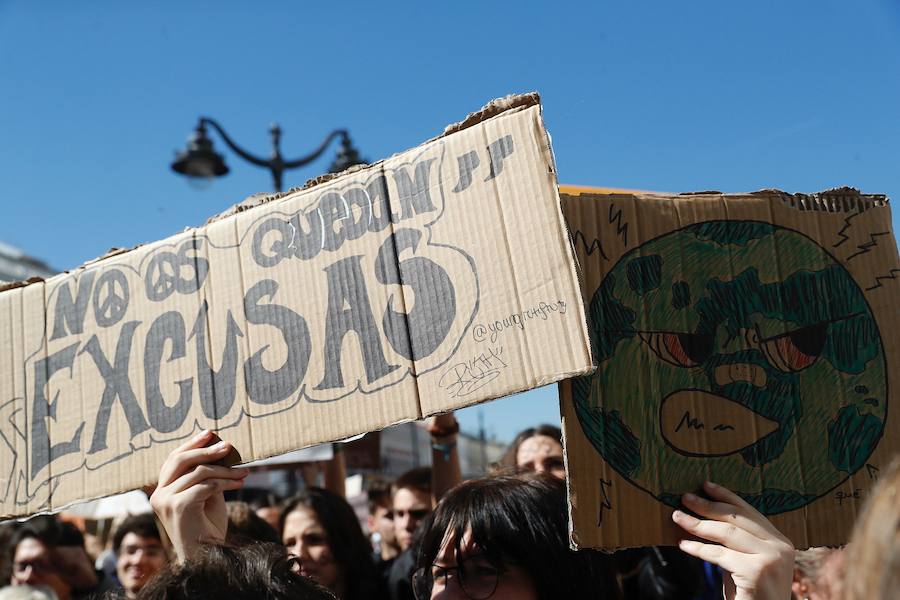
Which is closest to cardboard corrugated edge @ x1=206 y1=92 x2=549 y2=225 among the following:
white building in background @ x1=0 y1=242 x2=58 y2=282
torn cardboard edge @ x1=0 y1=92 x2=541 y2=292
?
torn cardboard edge @ x1=0 y1=92 x2=541 y2=292

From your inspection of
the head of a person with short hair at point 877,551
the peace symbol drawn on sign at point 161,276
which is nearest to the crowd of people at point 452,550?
the head of a person with short hair at point 877,551

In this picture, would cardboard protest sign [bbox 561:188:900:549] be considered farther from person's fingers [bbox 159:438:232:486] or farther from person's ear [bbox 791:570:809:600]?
person's ear [bbox 791:570:809:600]

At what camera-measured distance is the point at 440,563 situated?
2084 millimetres

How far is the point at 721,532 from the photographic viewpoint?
1593 mm

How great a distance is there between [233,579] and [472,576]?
0.82m

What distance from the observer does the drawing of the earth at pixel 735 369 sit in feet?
5.65

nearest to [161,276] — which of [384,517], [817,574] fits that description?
[817,574]

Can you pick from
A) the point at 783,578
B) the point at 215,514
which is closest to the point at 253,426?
the point at 215,514

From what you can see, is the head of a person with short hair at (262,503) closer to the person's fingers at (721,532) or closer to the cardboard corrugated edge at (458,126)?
the cardboard corrugated edge at (458,126)

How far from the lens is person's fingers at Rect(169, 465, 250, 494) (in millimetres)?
1852

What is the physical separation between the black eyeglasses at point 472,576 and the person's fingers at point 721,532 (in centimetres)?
53

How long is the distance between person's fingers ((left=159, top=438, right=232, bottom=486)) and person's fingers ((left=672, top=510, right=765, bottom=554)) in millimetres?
943

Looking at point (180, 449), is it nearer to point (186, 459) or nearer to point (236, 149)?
point (186, 459)

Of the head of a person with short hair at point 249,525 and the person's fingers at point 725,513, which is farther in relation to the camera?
the head of a person with short hair at point 249,525
